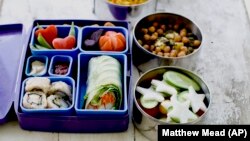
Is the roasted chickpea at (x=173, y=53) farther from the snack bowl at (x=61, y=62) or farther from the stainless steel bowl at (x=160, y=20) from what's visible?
the snack bowl at (x=61, y=62)

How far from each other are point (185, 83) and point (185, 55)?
0.10 meters

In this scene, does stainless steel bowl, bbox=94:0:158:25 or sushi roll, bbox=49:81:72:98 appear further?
stainless steel bowl, bbox=94:0:158:25

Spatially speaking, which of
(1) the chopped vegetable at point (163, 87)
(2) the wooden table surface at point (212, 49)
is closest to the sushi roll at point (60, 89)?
(2) the wooden table surface at point (212, 49)

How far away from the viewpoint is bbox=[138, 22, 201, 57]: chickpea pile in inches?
45.1

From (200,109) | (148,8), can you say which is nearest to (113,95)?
(200,109)

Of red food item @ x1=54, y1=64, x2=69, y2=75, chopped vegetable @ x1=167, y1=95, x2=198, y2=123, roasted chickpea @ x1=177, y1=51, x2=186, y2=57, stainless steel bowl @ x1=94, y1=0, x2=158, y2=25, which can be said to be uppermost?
stainless steel bowl @ x1=94, y1=0, x2=158, y2=25

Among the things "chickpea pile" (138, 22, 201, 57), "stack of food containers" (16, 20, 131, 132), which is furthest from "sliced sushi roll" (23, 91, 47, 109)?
"chickpea pile" (138, 22, 201, 57)

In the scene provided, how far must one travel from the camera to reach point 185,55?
1125mm

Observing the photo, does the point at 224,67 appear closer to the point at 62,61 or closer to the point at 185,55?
the point at 185,55

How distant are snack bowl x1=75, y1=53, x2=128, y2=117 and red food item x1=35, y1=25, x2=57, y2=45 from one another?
117mm

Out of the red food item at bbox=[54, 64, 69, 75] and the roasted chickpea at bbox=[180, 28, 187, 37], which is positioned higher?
the roasted chickpea at bbox=[180, 28, 187, 37]

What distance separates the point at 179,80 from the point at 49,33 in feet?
1.29

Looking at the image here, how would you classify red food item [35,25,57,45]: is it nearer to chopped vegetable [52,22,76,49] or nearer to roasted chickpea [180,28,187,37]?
chopped vegetable [52,22,76,49]

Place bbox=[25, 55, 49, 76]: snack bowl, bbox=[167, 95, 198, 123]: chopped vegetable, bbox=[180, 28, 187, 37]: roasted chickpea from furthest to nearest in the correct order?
bbox=[180, 28, 187, 37]: roasted chickpea → bbox=[25, 55, 49, 76]: snack bowl → bbox=[167, 95, 198, 123]: chopped vegetable
